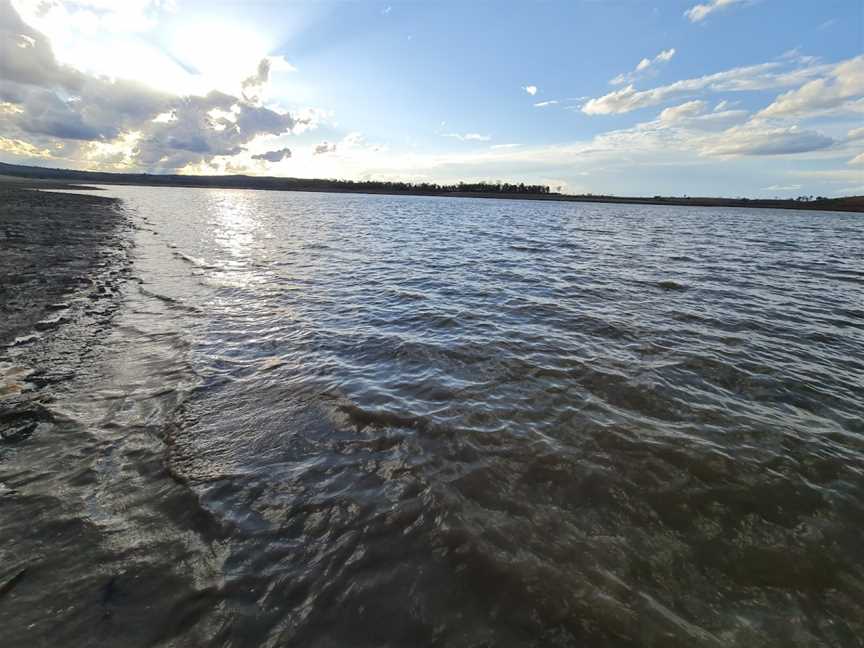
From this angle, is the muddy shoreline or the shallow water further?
the shallow water

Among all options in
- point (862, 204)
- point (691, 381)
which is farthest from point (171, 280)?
point (862, 204)

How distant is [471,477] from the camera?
5.25m

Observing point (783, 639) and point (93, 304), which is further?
point (93, 304)

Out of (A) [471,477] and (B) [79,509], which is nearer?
(B) [79,509]

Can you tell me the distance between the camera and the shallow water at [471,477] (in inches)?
138

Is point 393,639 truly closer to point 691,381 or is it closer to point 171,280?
point 691,381

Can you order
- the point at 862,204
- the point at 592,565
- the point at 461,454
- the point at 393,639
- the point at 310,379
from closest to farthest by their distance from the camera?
the point at 393,639, the point at 592,565, the point at 461,454, the point at 310,379, the point at 862,204

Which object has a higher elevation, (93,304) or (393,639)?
(393,639)

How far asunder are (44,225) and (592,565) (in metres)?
38.5

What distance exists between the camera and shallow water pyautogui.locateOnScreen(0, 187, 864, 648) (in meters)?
3.50

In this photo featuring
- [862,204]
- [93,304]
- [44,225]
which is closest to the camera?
[93,304]

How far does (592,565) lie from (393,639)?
2.18 m

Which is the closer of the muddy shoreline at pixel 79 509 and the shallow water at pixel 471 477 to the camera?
the muddy shoreline at pixel 79 509

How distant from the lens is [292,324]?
1121 cm
